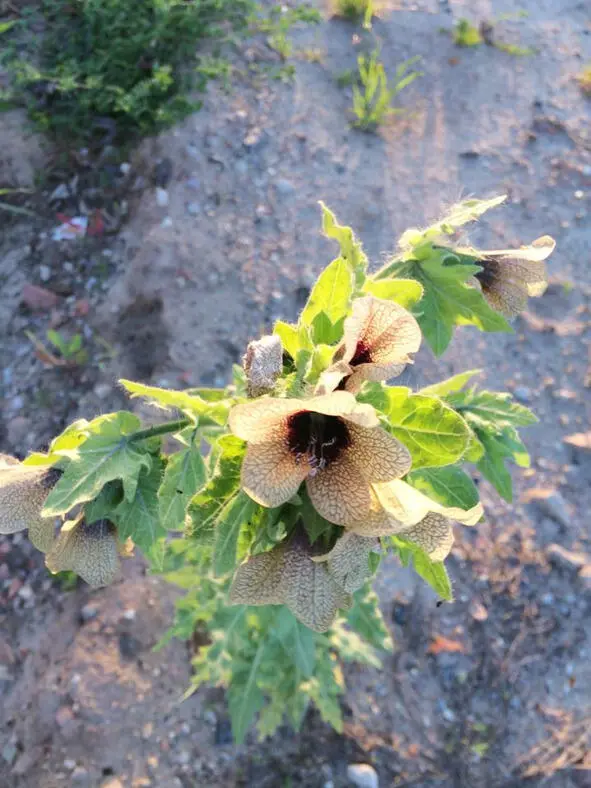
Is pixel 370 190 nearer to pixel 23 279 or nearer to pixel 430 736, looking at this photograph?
pixel 23 279

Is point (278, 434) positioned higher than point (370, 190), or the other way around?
point (278, 434)

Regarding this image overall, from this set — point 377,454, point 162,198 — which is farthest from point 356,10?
point 377,454

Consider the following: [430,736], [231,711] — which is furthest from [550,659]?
[231,711]

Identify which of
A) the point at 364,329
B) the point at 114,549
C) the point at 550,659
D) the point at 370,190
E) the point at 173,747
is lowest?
the point at 173,747

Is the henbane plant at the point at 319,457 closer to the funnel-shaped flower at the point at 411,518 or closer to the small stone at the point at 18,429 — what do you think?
the funnel-shaped flower at the point at 411,518

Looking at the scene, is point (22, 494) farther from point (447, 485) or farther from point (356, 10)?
point (356, 10)
